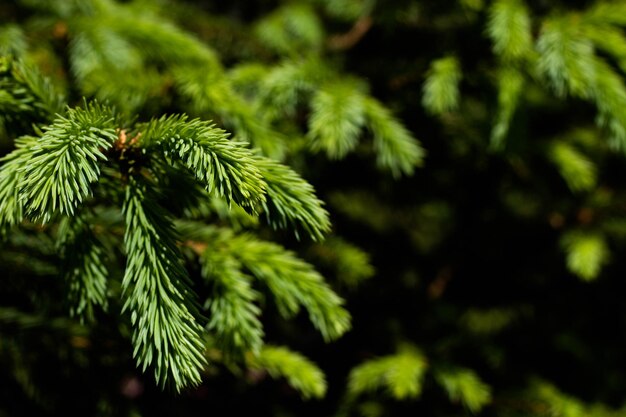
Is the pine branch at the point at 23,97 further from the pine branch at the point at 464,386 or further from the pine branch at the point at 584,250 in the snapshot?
the pine branch at the point at 584,250

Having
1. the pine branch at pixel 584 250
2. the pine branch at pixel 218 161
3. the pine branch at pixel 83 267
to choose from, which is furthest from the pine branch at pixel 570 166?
the pine branch at pixel 83 267

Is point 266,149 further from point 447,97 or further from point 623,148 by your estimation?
point 623,148

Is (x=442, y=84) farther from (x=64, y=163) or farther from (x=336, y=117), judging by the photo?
(x=64, y=163)

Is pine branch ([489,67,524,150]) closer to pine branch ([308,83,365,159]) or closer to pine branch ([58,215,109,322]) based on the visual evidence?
pine branch ([308,83,365,159])

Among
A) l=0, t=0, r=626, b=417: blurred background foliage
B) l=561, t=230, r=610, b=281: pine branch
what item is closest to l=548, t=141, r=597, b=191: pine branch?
l=0, t=0, r=626, b=417: blurred background foliage

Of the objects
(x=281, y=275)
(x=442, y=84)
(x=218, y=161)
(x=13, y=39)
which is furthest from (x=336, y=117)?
(x=13, y=39)

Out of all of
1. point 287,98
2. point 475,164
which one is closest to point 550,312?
point 475,164
